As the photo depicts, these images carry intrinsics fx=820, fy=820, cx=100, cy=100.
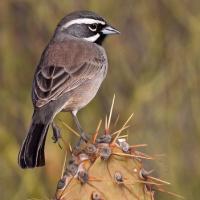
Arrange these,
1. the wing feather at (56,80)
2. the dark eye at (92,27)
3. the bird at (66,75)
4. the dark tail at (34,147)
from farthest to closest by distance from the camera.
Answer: the dark eye at (92,27) → the wing feather at (56,80) → the bird at (66,75) → the dark tail at (34,147)

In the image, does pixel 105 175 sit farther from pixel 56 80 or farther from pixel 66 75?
pixel 66 75

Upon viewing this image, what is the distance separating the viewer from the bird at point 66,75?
17.3 feet

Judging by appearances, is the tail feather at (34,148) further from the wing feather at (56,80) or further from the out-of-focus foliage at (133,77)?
the out-of-focus foliage at (133,77)

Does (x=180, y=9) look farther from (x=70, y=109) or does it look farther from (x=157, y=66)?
(x=70, y=109)

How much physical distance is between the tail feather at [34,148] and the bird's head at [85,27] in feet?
4.77

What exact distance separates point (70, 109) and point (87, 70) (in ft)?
1.08

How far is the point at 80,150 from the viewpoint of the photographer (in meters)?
4.42

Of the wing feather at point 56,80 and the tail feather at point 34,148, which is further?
the wing feather at point 56,80

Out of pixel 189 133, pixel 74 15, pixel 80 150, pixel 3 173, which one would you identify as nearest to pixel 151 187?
pixel 80 150

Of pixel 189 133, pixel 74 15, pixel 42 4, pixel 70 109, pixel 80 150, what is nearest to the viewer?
pixel 80 150

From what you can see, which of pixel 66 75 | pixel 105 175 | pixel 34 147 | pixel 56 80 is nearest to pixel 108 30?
pixel 66 75

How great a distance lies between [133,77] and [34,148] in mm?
4127

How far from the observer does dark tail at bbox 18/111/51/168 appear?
4.91m

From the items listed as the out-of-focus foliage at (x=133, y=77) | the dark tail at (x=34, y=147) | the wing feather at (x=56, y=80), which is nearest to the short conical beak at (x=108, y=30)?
the wing feather at (x=56, y=80)
